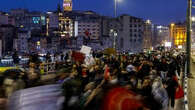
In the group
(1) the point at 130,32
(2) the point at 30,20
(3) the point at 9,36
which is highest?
(2) the point at 30,20

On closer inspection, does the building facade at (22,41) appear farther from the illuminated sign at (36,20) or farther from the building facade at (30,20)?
the illuminated sign at (36,20)

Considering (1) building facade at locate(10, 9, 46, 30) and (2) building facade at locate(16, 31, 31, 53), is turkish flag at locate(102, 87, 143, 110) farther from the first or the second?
(1) building facade at locate(10, 9, 46, 30)

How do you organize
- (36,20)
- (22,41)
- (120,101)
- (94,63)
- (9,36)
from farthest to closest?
(36,20) → (9,36) → (22,41) → (94,63) → (120,101)

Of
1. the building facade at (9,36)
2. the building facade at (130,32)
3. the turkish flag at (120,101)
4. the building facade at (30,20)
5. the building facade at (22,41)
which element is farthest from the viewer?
the building facade at (30,20)

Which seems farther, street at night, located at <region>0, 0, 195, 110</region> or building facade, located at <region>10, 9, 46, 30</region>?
building facade, located at <region>10, 9, 46, 30</region>

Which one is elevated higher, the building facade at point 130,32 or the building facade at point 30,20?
the building facade at point 30,20

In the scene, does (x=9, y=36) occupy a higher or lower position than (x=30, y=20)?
lower

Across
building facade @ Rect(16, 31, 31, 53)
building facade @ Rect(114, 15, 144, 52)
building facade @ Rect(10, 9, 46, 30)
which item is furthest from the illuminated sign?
building facade @ Rect(114, 15, 144, 52)

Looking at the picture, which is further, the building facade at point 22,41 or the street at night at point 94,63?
the building facade at point 22,41

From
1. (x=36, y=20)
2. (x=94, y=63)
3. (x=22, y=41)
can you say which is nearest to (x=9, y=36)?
(x=22, y=41)

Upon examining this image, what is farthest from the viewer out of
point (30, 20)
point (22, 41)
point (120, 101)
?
point (30, 20)

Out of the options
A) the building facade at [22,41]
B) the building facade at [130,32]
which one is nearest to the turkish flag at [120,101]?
the building facade at [130,32]

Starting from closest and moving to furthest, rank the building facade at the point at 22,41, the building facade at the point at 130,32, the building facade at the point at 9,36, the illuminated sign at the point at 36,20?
1. the building facade at the point at 9,36
2. the building facade at the point at 22,41
3. the building facade at the point at 130,32
4. the illuminated sign at the point at 36,20

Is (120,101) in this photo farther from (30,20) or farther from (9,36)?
(30,20)
